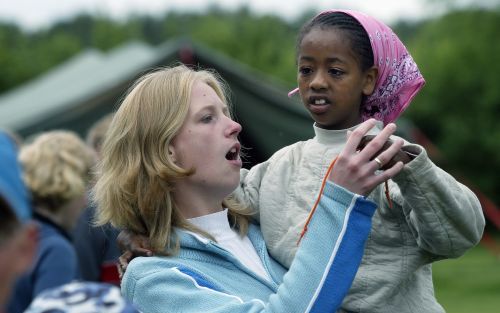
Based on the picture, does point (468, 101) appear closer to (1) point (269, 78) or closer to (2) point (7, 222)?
(1) point (269, 78)

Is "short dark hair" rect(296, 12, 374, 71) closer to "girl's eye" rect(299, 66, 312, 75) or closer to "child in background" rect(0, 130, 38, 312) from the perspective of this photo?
"girl's eye" rect(299, 66, 312, 75)

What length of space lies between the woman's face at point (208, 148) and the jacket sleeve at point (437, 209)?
55 centimetres

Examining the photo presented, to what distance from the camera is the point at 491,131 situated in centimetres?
3002

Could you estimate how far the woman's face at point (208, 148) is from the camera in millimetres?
Result: 2670

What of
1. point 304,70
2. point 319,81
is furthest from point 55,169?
point 319,81

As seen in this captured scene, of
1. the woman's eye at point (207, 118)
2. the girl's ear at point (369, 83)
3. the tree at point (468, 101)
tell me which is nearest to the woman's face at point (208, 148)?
the woman's eye at point (207, 118)

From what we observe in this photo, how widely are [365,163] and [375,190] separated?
0.30 metres

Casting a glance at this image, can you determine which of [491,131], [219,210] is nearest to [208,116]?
[219,210]

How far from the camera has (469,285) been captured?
1467 centimetres

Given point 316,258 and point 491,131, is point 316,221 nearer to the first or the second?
point 316,258

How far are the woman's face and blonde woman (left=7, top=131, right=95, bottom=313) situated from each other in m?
1.54

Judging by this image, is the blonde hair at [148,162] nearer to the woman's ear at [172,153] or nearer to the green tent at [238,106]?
the woman's ear at [172,153]

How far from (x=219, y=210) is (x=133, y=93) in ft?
1.47

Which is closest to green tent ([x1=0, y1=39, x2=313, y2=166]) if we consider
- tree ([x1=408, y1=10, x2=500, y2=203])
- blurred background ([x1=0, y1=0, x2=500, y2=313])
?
blurred background ([x1=0, y1=0, x2=500, y2=313])
